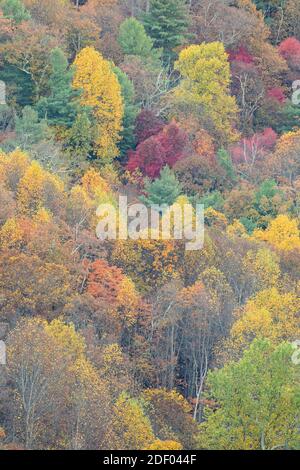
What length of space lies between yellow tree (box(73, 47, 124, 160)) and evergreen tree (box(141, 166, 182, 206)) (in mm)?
4332

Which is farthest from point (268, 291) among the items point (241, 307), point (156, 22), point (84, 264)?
point (156, 22)

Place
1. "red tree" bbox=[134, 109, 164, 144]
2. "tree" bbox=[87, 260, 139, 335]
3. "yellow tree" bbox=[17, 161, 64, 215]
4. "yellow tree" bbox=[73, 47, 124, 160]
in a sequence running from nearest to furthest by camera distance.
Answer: "tree" bbox=[87, 260, 139, 335], "yellow tree" bbox=[17, 161, 64, 215], "yellow tree" bbox=[73, 47, 124, 160], "red tree" bbox=[134, 109, 164, 144]

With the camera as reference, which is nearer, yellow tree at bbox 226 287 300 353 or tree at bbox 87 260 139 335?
yellow tree at bbox 226 287 300 353

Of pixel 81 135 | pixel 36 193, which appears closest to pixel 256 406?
pixel 36 193

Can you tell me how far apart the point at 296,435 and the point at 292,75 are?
45262 millimetres

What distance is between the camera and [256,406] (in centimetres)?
5406

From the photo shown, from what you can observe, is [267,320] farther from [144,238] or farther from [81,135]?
[81,135]

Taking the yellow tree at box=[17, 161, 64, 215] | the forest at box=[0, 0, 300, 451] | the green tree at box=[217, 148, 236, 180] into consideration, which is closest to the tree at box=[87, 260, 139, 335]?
the forest at box=[0, 0, 300, 451]

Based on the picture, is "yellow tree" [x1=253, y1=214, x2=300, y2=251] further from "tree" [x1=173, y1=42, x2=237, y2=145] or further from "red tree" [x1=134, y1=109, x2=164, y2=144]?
"tree" [x1=173, y1=42, x2=237, y2=145]

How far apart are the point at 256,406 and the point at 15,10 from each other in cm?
3593

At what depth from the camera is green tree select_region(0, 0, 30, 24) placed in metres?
84.1

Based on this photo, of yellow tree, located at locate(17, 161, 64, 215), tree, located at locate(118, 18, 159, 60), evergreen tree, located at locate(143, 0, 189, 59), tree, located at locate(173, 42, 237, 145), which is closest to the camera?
yellow tree, located at locate(17, 161, 64, 215)

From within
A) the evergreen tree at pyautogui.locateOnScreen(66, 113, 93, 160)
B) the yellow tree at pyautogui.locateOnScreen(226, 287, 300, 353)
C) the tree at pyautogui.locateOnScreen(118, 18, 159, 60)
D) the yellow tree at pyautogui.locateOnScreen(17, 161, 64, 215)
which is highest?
the tree at pyautogui.locateOnScreen(118, 18, 159, 60)
